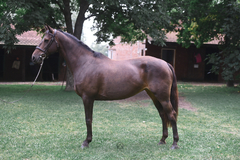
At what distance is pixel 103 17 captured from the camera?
12.8 m

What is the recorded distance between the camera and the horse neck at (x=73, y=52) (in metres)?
4.80

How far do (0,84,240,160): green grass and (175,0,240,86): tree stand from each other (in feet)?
10.6

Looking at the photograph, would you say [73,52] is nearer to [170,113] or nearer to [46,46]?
[46,46]

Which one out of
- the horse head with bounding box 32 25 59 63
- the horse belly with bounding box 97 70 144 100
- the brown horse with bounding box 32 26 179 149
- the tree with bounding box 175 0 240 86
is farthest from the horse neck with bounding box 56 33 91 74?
the tree with bounding box 175 0 240 86

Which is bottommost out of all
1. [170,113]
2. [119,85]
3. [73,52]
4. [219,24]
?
[170,113]

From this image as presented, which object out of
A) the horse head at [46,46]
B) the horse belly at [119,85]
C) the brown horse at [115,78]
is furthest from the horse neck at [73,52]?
the horse belly at [119,85]

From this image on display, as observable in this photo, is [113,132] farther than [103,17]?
No

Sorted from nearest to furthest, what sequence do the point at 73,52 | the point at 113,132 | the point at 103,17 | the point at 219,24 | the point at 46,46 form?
the point at 46,46 → the point at 73,52 → the point at 113,132 → the point at 103,17 → the point at 219,24

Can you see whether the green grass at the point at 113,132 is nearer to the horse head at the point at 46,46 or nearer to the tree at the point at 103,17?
the horse head at the point at 46,46

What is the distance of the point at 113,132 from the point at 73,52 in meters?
2.24

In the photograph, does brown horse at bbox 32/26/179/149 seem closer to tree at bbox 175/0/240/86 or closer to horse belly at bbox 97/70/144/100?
horse belly at bbox 97/70/144/100

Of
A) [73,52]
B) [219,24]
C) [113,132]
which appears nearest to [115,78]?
[73,52]

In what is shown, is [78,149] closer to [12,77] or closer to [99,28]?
[99,28]

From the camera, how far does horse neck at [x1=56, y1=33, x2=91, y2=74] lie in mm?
4797
